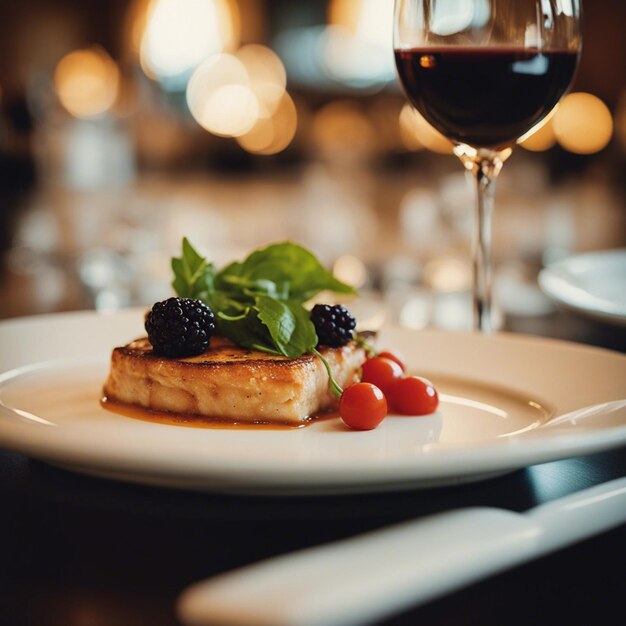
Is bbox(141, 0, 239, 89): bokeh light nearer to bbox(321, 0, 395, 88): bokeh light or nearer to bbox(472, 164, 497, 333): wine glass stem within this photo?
bbox(321, 0, 395, 88): bokeh light

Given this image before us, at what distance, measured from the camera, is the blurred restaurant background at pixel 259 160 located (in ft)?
9.22

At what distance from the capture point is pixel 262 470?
771 mm

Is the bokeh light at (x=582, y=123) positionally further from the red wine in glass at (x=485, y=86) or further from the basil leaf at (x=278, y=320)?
the basil leaf at (x=278, y=320)

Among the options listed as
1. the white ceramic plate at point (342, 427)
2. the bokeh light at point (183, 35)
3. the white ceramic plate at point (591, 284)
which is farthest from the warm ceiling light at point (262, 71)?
the white ceramic plate at point (342, 427)

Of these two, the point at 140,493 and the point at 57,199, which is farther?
the point at 57,199

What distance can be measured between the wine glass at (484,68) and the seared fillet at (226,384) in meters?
0.31

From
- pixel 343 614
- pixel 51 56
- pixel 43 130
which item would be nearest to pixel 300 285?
pixel 343 614

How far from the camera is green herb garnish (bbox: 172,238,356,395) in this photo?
1277mm

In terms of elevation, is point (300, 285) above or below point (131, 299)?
above

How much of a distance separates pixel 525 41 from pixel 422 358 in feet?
1.67

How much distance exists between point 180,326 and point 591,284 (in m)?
0.84

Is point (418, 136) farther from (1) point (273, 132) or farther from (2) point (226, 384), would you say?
(2) point (226, 384)

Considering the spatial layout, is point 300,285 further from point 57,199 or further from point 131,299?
point 57,199

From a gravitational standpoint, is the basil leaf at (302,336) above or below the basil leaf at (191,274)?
below
